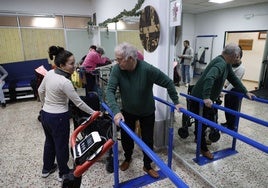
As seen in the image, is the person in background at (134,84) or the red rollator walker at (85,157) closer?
the red rollator walker at (85,157)

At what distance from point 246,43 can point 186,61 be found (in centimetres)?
77

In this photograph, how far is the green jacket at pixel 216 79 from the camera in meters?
2.02

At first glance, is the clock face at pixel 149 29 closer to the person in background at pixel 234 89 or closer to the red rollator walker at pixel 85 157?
the person in background at pixel 234 89

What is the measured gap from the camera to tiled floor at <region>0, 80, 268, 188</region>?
2.11m

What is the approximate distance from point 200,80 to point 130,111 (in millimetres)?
1008

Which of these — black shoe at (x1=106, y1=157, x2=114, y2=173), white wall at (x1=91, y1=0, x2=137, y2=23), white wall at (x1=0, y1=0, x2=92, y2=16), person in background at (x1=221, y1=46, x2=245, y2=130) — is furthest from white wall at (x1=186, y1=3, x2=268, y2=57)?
white wall at (x1=0, y1=0, x2=92, y2=16)

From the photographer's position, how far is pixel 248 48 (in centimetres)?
224

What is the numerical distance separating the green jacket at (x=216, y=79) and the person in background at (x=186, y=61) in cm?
45

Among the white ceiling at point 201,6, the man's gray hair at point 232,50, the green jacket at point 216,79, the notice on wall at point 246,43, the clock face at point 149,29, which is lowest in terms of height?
the green jacket at point 216,79

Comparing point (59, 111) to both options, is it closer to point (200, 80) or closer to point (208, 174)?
point (200, 80)

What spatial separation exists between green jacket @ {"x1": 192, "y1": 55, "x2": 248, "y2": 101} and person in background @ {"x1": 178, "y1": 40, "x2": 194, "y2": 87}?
449mm

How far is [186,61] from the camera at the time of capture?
8.95ft

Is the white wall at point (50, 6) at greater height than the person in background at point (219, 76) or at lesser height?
greater

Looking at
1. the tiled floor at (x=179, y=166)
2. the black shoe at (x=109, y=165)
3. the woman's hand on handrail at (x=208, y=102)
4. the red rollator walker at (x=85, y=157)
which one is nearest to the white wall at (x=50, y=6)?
the tiled floor at (x=179, y=166)
